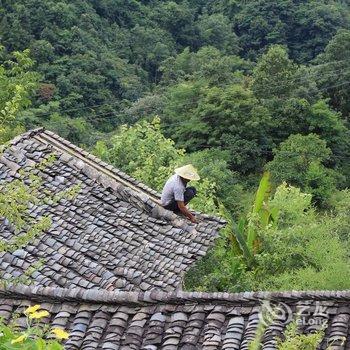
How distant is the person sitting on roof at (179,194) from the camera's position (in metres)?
9.60

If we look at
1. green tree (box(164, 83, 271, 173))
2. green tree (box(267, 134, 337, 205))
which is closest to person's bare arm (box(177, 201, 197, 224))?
green tree (box(267, 134, 337, 205))

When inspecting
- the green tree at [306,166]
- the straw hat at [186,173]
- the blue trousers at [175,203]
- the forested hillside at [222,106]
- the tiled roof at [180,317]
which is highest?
the tiled roof at [180,317]

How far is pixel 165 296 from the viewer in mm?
4758

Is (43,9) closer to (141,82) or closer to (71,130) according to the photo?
(141,82)

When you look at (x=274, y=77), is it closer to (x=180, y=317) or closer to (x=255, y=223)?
(x=255, y=223)

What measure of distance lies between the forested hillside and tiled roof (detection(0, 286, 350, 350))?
91.4 inches

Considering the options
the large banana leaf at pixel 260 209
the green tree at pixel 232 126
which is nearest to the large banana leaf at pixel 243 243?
the large banana leaf at pixel 260 209

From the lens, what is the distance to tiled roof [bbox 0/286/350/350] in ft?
14.6

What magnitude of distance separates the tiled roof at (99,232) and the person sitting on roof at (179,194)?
21 centimetres

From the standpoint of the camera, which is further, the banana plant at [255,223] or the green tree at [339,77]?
the green tree at [339,77]

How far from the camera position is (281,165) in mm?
27375

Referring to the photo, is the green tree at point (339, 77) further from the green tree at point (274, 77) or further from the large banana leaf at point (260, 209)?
the large banana leaf at point (260, 209)

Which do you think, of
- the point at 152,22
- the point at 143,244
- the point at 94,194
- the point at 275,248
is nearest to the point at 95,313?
the point at 143,244

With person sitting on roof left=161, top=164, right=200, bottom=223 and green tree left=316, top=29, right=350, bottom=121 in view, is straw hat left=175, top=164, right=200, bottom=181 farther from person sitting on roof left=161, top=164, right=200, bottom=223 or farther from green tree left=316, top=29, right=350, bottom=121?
green tree left=316, top=29, right=350, bottom=121
